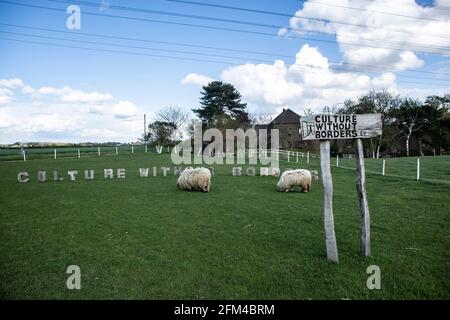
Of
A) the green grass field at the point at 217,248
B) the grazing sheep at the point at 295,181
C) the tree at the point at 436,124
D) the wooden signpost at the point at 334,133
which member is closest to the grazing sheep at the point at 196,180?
the green grass field at the point at 217,248

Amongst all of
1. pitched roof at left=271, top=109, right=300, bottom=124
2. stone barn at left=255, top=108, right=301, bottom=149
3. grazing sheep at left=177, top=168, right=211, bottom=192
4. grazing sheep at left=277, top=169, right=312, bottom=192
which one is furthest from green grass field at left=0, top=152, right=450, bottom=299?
pitched roof at left=271, top=109, right=300, bottom=124

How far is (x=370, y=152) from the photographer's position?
62.5 m

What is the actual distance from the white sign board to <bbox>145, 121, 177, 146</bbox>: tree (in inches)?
2355

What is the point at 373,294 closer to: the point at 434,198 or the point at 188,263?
the point at 188,263

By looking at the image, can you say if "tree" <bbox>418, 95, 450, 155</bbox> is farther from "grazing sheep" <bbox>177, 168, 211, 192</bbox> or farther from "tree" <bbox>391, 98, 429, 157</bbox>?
"grazing sheep" <bbox>177, 168, 211, 192</bbox>

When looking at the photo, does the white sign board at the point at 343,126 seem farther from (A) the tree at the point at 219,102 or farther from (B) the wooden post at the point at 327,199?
(A) the tree at the point at 219,102

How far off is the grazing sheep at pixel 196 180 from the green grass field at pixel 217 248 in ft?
7.16

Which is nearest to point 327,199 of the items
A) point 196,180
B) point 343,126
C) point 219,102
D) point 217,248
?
point 343,126

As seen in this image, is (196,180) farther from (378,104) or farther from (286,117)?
(286,117)

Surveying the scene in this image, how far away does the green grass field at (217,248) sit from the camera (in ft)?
16.9

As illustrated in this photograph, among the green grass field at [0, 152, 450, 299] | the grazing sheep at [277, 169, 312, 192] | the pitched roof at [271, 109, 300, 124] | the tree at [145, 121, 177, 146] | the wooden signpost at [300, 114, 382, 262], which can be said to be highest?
the pitched roof at [271, 109, 300, 124]

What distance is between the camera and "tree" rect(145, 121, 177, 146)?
65062 mm
